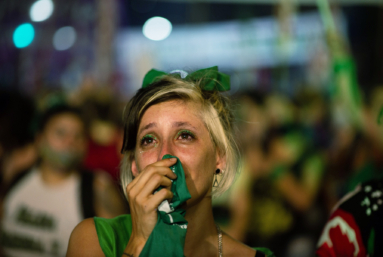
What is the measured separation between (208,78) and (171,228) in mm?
742

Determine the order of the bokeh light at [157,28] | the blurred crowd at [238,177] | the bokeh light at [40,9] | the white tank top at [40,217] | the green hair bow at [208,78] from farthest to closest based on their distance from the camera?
the bokeh light at [157,28]
the bokeh light at [40,9]
the blurred crowd at [238,177]
the white tank top at [40,217]
the green hair bow at [208,78]

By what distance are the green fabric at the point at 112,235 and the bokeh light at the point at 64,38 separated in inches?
347

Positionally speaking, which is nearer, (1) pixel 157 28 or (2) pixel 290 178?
(2) pixel 290 178

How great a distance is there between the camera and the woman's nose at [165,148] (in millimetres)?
1446

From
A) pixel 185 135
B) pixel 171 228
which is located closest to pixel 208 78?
pixel 185 135

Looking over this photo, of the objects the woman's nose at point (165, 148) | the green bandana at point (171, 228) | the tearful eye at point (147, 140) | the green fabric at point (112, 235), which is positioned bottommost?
the green fabric at point (112, 235)

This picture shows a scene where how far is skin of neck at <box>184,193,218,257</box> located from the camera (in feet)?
5.25

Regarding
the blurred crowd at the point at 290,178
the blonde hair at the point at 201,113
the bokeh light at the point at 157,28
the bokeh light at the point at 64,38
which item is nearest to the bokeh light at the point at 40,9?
the bokeh light at the point at 64,38

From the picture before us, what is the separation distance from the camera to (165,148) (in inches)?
57.7

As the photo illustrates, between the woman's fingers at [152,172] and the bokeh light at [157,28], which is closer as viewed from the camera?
the woman's fingers at [152,172]

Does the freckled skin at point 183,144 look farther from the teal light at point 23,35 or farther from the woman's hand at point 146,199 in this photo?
the teal light at point 23,35

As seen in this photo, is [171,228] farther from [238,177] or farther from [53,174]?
[53,174]

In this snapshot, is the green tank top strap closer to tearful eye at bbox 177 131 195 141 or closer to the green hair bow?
tearful eye at bbox 177 131 195 141

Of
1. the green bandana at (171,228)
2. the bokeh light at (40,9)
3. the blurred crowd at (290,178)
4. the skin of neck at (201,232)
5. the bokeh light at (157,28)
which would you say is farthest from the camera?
the bokeh light at (157,28)
